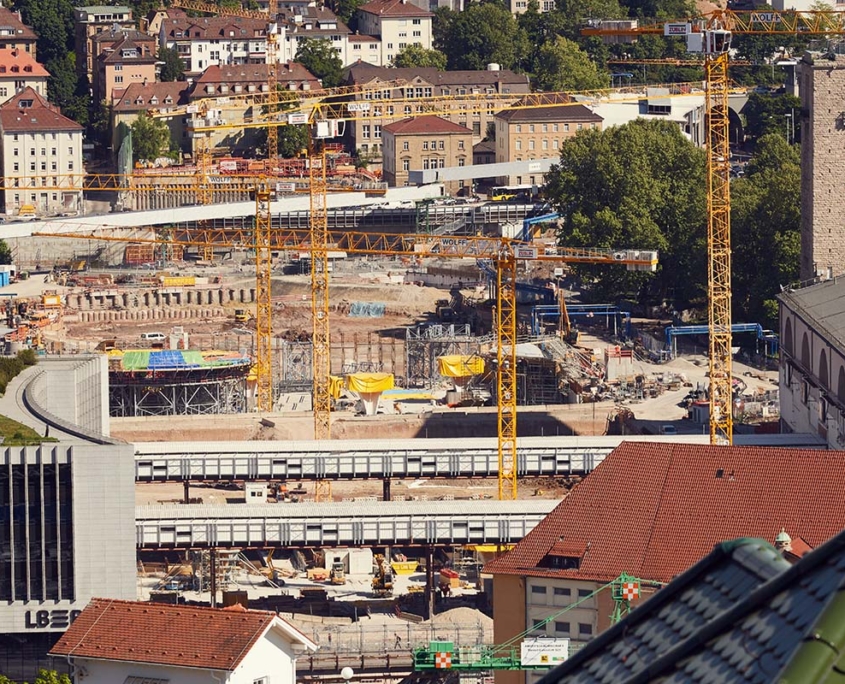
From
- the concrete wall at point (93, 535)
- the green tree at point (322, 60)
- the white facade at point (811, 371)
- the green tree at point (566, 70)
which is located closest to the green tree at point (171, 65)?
the green tree at point (322, 60)

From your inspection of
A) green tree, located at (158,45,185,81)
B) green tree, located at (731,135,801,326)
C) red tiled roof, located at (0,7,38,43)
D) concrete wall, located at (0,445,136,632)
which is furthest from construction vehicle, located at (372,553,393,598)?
green tree, located at (158,45,185,81)

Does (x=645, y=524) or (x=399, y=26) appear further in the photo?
(x=399, y=26)

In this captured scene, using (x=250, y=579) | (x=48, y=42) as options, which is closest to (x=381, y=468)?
(x=250, y=579)

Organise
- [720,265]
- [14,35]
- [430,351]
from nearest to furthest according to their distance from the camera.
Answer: [720,265] → [430,351] → [14,35]

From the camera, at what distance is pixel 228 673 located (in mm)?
29891

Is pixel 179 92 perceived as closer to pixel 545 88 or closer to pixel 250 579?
pixel 545 88

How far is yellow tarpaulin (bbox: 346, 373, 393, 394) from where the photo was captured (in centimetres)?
8112

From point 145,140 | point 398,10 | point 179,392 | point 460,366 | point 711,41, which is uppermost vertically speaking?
point 711,41

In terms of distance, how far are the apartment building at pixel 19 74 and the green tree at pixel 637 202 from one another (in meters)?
47.8

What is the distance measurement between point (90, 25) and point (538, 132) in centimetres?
3465

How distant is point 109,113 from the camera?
145 meters

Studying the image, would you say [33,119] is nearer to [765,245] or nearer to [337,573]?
[765,245]

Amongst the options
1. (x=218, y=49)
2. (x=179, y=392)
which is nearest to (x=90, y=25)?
(x=218, y=49)

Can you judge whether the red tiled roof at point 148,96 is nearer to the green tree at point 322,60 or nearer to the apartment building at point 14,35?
the apartment building at point 14,35
